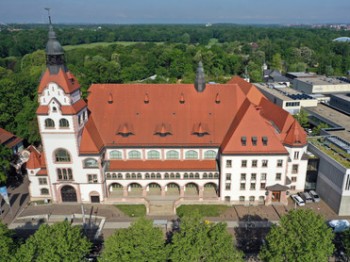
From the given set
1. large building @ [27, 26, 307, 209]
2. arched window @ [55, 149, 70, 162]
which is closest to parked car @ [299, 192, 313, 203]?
large building @ [27, 26, 307, 209]

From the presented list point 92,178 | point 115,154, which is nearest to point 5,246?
point 92,178

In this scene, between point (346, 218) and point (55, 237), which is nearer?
point (55, 237)

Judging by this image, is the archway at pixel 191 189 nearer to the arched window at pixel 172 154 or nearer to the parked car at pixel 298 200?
the arched window at pixel 172 154

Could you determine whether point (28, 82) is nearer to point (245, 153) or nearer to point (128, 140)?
point (128, 140)

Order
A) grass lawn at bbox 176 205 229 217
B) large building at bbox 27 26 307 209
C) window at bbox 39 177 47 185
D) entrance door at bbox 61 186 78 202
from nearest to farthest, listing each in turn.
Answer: large building at bbox 27 26 307 209
grass lawn at bbox 176 205 229 217
entrance door at bbox 61 186 78 202
window at bbox 39 177 47 185

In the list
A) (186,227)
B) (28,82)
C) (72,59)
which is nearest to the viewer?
(186,227)

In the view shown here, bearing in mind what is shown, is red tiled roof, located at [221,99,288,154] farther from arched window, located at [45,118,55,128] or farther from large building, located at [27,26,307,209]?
arched window, located at [45,118,55,128]

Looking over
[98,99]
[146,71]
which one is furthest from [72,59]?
[98,99]
